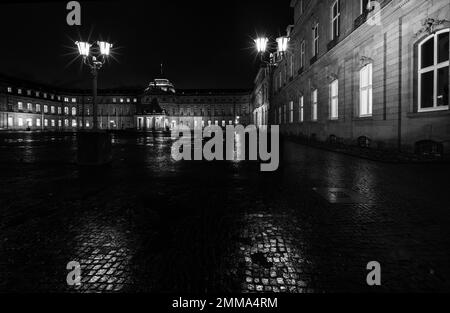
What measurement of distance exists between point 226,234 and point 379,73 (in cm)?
1351

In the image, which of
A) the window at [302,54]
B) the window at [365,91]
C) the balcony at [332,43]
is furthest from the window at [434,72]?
the window at [302,54]

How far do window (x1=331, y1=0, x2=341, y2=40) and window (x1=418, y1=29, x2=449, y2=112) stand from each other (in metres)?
8.72

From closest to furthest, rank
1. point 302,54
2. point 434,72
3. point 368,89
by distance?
point 434,72 < point 368,89 < point 302,54

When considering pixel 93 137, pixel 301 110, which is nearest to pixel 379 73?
pixel 93 137

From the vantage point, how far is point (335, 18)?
66.0 ft

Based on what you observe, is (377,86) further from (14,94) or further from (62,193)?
(14,94)

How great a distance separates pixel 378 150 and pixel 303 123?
13.3 m

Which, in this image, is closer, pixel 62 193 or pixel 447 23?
pixel 62 193

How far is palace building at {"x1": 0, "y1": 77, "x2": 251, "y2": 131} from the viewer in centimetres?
10106

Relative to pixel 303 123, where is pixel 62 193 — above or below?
below

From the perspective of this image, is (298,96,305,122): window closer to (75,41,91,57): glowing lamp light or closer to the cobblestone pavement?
(75,41,91,57): glowing lamp light

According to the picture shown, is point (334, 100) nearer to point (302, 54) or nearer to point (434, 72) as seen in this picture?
point (434, 72)

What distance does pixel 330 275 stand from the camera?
114 inches

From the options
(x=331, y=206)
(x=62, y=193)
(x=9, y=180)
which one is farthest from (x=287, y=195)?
(x=9, y=180)
